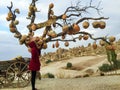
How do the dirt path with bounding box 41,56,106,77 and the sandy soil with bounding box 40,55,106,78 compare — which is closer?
the sandy soil with bounding box 40,55,106,78

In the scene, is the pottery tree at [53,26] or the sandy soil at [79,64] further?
the sandy soil at [79,64]

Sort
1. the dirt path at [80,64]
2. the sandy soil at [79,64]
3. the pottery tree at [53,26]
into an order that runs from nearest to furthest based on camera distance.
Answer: the pottery tree at [53,26] < the sandy soil at [79,64] < the dirt path at [80,64]

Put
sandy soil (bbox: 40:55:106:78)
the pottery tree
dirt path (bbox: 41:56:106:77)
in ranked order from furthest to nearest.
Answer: dirt path (bbox: 41:56:106:77)
sandy soil (bbox: 40:55:106:78)
the pottery tree

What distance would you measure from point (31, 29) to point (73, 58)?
15944 mm

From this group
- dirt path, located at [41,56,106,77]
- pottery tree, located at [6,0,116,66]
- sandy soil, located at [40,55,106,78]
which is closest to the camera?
pottery tree, located at [6,0,116,66]

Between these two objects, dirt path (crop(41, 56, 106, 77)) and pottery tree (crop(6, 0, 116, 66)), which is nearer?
pottery tree (crop(6, 0, 116, 66))

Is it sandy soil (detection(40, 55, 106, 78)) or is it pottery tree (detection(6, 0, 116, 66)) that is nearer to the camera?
pottery tree (detection(6, 0, 116, 66))

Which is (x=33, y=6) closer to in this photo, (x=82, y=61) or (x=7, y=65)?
(x=7, y=65)

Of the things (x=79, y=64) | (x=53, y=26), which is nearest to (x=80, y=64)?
(x=79, y=64)

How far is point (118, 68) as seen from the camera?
92.8 feet

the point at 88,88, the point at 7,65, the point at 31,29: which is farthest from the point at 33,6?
the point at 88,88

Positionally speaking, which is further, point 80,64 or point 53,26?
point 80,64

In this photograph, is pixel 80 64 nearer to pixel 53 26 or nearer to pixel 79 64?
pixel 79 64

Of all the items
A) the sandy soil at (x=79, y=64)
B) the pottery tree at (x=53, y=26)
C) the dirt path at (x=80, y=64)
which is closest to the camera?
the pottery tree at (x=53, y=26)
